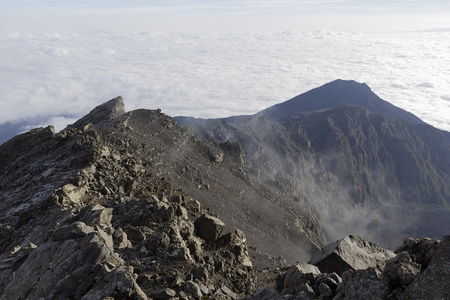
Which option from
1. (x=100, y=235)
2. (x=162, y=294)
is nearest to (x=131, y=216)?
(x=100, y=235)

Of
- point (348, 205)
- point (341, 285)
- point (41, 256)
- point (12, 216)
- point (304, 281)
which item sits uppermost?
point (341, 285)

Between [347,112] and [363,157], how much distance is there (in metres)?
23.5

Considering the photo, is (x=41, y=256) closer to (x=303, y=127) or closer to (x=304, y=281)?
(x=304, y=281)

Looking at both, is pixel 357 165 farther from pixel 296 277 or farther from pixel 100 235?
pixel 296 277

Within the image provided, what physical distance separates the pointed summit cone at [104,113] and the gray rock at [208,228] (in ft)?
139

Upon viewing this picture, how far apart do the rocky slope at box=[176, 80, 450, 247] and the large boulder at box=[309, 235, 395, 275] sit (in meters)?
78.4

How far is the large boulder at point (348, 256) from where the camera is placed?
14.4m

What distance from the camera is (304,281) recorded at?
11.0m

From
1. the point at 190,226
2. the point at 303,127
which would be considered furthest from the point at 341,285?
the point at 303,127

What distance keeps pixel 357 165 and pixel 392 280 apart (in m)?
159

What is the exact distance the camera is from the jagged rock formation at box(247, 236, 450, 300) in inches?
335

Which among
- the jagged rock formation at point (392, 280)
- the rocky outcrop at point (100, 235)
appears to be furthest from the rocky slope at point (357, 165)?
the jagged rock formation at point (392, 280)

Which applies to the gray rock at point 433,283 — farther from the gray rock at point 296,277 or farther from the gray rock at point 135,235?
the gray rock at point 135,235

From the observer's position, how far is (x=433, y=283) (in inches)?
333
